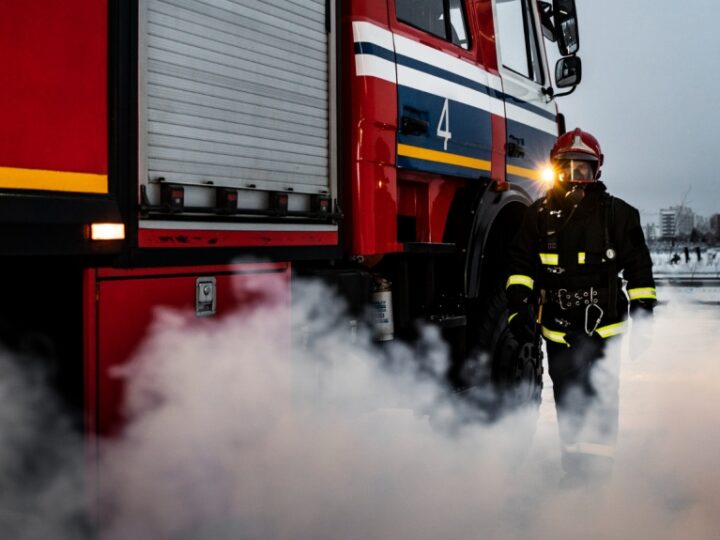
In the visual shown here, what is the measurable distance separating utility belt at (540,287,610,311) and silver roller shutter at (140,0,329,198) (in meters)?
1.39

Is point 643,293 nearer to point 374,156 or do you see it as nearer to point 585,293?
point 585,293

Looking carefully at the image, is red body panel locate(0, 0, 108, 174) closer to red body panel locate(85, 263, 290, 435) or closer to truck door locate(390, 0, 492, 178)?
red body panel locate(85, 263, 290, 435)

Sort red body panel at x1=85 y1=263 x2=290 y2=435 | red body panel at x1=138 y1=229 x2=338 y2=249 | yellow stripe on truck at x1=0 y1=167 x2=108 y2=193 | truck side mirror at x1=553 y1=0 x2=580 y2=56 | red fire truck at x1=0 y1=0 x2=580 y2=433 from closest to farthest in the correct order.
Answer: yellow stripe on truck at x1=0 y1=167 x2=108 y2=193 → red fire truck at x1=0 y1=0 x2=580 y2=433 → red body panel at x1=85 y1=263 x2=290 y2=435 → red body panel at x1=138 y1=229 x2=338 y2=249 → truck side mirror at x1=553 y1=0 x2=580 y2=56

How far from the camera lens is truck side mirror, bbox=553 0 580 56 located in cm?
532

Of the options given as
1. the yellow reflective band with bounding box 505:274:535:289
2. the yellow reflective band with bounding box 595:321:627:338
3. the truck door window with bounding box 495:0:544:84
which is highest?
the truck door window with bounding box 495:0:544:84

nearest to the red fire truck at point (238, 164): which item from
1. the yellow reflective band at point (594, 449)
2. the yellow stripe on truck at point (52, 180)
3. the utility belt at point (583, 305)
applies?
the yellow stripe on truck at point (52, 180)

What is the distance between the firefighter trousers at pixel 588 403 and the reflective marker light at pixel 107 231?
2434 mm

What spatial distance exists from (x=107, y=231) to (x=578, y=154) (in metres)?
2.47

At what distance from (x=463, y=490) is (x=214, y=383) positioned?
5.21 feet

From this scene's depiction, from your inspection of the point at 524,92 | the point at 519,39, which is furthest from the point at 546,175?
the point at 519,39

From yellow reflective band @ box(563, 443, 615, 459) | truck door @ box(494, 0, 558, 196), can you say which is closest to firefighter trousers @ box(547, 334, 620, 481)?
yellow reflective band @ box(563, 443, 615, 459)

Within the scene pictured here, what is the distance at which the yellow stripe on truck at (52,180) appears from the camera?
7.66ft

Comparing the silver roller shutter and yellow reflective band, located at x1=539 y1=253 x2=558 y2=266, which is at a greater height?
the silver roller shutter

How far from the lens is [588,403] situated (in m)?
4.16
